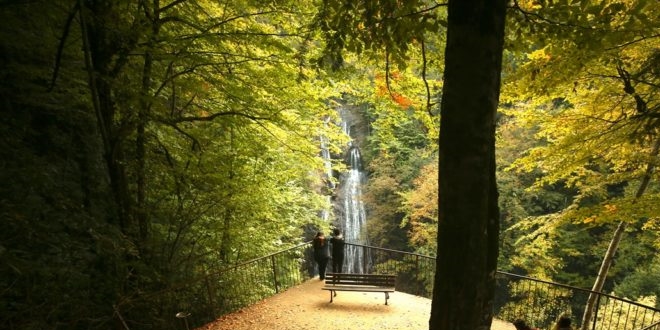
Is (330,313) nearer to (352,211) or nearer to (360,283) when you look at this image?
(360,283)

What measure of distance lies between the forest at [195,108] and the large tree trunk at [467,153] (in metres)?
1.11

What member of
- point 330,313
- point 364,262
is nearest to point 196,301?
point 330,313

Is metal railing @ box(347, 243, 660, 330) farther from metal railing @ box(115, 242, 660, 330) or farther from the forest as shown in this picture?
the forest

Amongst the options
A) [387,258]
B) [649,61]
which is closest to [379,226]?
[387,258]

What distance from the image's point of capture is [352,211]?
24.7m

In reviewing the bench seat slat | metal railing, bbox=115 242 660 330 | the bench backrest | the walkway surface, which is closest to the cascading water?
metal railing, bbox=115 242 660 330

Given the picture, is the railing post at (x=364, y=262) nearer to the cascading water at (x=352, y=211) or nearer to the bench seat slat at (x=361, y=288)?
the cascading water at (x=352, y=211)

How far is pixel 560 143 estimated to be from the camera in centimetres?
695

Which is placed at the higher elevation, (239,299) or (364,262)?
(239,299)

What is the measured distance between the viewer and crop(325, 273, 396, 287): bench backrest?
8.99 meters

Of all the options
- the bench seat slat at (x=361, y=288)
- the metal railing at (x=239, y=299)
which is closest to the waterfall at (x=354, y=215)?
the metal railing at (x=239, y=299)

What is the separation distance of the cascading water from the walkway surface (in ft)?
40.5

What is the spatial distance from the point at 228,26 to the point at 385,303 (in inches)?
282

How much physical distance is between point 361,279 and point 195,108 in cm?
593
